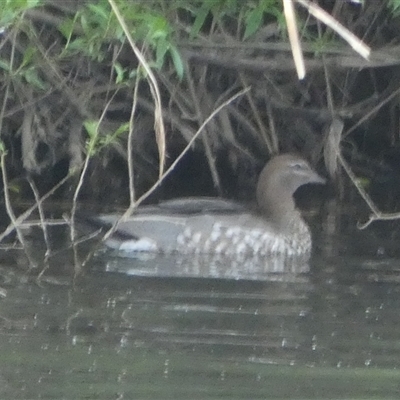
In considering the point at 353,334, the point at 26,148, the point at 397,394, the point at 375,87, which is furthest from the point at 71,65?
the point at 397,394

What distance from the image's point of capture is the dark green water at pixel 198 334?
5.71 metres

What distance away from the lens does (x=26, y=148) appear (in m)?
10.2

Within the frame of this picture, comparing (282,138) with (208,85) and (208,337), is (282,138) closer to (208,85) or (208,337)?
(208,85)

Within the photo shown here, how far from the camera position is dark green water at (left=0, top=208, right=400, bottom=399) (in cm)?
571

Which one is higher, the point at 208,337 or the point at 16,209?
the point at 208,337

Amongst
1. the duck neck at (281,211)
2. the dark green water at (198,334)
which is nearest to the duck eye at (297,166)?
the duck neck at (281,211)

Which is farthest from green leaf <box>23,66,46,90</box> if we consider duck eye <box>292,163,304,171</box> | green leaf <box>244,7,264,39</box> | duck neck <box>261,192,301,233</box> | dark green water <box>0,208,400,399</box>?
duck eye <box>292,163,304,171</box>

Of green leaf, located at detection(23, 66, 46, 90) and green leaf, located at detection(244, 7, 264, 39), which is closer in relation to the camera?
green leaf, located at detection(244, 7, 264, 39)

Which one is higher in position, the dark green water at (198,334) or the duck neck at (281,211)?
the dark green water at (198,334)

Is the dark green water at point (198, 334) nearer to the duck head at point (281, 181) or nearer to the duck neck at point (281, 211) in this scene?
the duck neck at point (281, 211)

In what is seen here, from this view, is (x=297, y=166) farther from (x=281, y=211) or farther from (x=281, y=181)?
(x=281, y=211)

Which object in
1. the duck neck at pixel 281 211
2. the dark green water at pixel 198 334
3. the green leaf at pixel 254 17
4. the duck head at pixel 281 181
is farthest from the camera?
the duck head at pixel 281 181

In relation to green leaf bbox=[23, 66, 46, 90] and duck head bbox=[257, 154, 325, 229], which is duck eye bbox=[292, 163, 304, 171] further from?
green leaf bbox=[23, 66, 46, 90]

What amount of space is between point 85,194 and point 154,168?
609 millimetres
